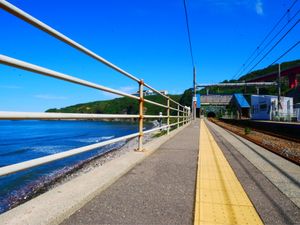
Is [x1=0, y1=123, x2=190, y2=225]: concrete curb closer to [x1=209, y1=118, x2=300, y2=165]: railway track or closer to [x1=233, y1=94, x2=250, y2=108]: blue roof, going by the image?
[x1=209, y1=118, x2=300, y2=165]: railway track

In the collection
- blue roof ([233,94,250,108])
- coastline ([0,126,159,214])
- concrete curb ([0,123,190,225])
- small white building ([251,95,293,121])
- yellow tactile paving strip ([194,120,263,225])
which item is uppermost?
blue roof ([233,94,250,108])

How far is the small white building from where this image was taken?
44719mm

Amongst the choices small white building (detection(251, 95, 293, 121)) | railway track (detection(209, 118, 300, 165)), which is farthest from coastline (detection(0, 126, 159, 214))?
small white building (detection(251, 95, 293, 121))

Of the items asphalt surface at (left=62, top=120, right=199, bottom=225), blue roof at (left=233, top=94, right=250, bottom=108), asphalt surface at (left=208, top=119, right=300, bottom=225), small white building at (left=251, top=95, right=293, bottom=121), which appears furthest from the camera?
blue roof at (left=233, top=94, right=250, bottom=108)

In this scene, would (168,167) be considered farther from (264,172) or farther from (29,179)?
(29,179)

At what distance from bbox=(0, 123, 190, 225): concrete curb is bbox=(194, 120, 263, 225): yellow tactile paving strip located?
0.98 meters

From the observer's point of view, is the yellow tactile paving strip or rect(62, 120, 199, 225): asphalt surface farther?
the yellow tactile paving strip

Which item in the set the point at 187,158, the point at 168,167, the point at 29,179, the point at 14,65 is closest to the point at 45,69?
the point at 14,65

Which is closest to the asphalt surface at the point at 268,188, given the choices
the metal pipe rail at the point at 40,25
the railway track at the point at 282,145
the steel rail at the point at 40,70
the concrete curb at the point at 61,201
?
the railway track at the point at 282,145

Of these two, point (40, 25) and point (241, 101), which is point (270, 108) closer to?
point (241, 101)

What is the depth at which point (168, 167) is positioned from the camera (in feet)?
15.8

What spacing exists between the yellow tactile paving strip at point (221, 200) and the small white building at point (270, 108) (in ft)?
131

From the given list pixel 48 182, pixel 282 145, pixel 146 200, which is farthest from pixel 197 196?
pixel 282 145

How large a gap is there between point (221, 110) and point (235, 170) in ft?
291
